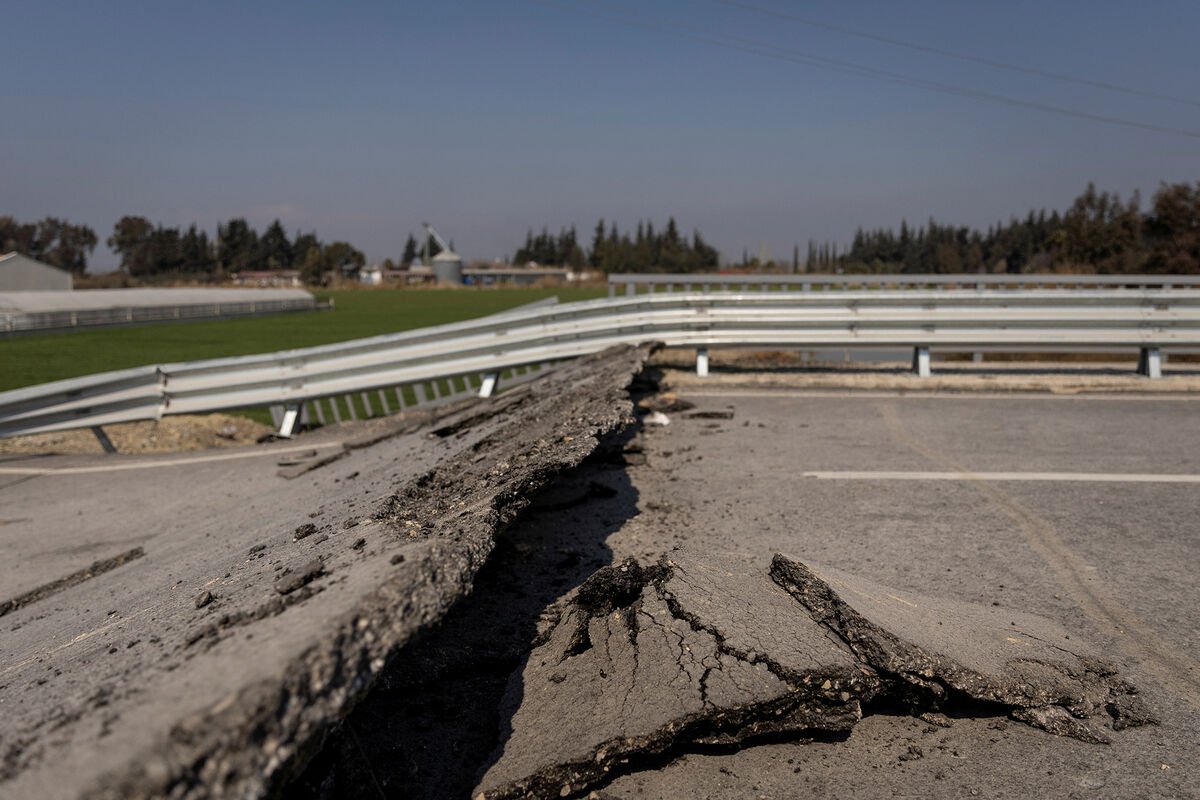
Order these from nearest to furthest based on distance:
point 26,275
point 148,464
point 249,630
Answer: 1. point 249,630
2. point 148,464
3. point 26,275

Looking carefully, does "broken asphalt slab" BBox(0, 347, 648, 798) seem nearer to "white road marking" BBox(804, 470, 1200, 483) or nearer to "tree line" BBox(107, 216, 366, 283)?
"white road marking" BBox(804, 470, 1200, 483)

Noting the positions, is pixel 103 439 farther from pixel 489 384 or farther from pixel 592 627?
pixel 592 627

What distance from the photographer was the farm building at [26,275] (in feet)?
144

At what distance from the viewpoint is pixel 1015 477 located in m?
5.15

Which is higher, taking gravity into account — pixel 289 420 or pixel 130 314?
pixel 130 314

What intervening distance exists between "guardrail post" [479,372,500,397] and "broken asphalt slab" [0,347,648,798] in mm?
3703

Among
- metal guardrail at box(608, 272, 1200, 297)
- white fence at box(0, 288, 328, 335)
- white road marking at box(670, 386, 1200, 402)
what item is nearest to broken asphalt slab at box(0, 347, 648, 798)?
white road marking at box(670, 386, 1200, 402)

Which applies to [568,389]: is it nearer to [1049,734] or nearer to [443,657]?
[443,657]

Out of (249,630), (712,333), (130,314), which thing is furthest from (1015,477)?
(130,314)

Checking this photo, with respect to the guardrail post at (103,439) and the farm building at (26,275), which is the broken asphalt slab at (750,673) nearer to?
the guardrail post at (103,439)

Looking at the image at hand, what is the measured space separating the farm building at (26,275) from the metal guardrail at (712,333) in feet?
144

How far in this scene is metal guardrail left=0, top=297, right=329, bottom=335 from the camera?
640 inches

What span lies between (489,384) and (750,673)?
6.28 m

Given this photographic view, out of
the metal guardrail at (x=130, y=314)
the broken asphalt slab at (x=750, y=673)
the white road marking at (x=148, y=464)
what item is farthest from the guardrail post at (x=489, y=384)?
the metal guardrail at (x=130, y=314)
